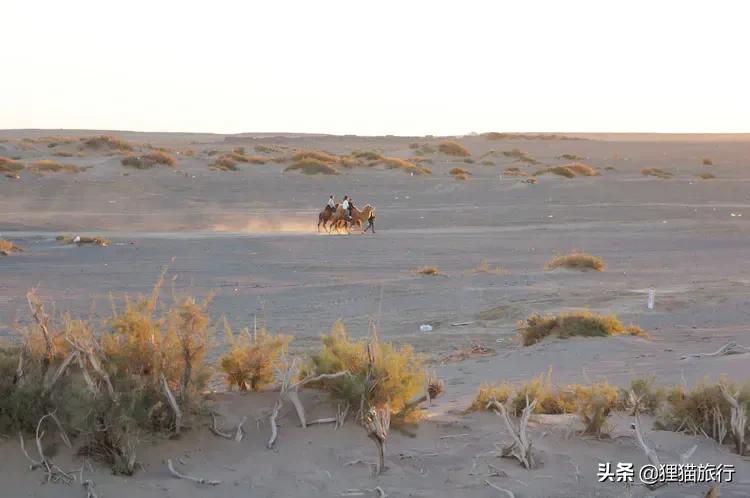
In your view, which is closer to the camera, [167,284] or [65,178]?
[167,284]

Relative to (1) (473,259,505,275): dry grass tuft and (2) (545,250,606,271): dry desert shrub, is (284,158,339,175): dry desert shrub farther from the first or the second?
(2) (545,250,606,271): dry desert shrub

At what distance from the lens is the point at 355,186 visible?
57750mm

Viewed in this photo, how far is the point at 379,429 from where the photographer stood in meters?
8.76

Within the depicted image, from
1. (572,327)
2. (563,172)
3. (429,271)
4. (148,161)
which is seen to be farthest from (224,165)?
(572,327)

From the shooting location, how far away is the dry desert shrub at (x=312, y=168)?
62.1m

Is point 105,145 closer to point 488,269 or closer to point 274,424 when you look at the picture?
point 488,269

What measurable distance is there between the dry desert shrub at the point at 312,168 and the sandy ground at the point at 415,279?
49.5 inches

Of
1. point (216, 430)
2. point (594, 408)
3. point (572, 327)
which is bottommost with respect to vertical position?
point (572, 327)

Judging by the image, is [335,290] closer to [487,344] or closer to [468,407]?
[487,344]

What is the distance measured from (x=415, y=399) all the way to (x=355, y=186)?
4787 cm

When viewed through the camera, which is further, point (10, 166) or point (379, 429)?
point (10, 166)

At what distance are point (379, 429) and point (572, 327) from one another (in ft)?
25.2

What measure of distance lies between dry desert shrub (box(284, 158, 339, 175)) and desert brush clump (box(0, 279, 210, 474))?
52399 mm

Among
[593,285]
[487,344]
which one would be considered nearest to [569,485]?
[487,344]
